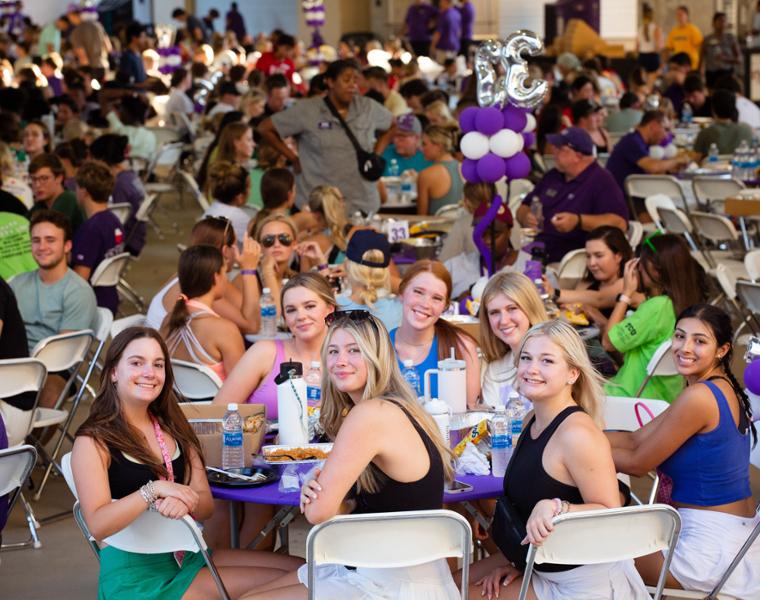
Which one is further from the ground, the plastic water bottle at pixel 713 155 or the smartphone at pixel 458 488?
the plastic water bottle at pixel 713 155

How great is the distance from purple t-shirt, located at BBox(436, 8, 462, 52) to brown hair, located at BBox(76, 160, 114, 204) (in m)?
15.9

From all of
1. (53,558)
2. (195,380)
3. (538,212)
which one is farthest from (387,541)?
(538,212)

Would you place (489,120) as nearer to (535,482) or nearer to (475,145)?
(475,145)

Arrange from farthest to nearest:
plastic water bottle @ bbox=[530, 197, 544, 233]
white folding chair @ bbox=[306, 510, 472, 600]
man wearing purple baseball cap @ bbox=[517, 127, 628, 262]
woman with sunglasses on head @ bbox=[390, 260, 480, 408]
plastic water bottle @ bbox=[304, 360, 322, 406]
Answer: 1. plastic water bottle @ bbox=[530, 197, 544, 233]
2. man wearing purple baseball cap @ bbox=[517, 127, 628, 262]
3. woman with sunglasses on head @ bbox=[390, 260, 480, 408]
4. plastic water bottle @ bbox=[304, 360, 322, 406]
5. white folding chair @ bbox=[306, 510, 472, 600]

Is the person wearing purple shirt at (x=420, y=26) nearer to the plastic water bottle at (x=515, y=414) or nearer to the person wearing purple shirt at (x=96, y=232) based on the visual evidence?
the person wearing purple shirt at (x=96, y=232)

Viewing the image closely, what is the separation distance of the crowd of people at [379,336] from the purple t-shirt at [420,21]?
46.2 ft

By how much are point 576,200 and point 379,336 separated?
414cm

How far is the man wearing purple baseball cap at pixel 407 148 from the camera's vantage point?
31.9 feet

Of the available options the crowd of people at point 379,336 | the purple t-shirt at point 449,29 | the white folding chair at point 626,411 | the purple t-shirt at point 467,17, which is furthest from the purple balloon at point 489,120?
the purple t-shirt at point 467,17

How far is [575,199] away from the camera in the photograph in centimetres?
739

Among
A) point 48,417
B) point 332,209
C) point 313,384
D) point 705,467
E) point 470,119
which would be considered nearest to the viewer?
point 705,467

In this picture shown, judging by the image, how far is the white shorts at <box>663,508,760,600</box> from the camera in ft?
12.0

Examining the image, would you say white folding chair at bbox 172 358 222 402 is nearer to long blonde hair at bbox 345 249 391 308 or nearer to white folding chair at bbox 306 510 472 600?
long blonde hair at bbox 345 249 391 308

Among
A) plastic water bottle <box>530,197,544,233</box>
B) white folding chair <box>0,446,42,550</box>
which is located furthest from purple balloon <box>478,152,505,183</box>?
white folding chair <box>0,446,42,550</box>
